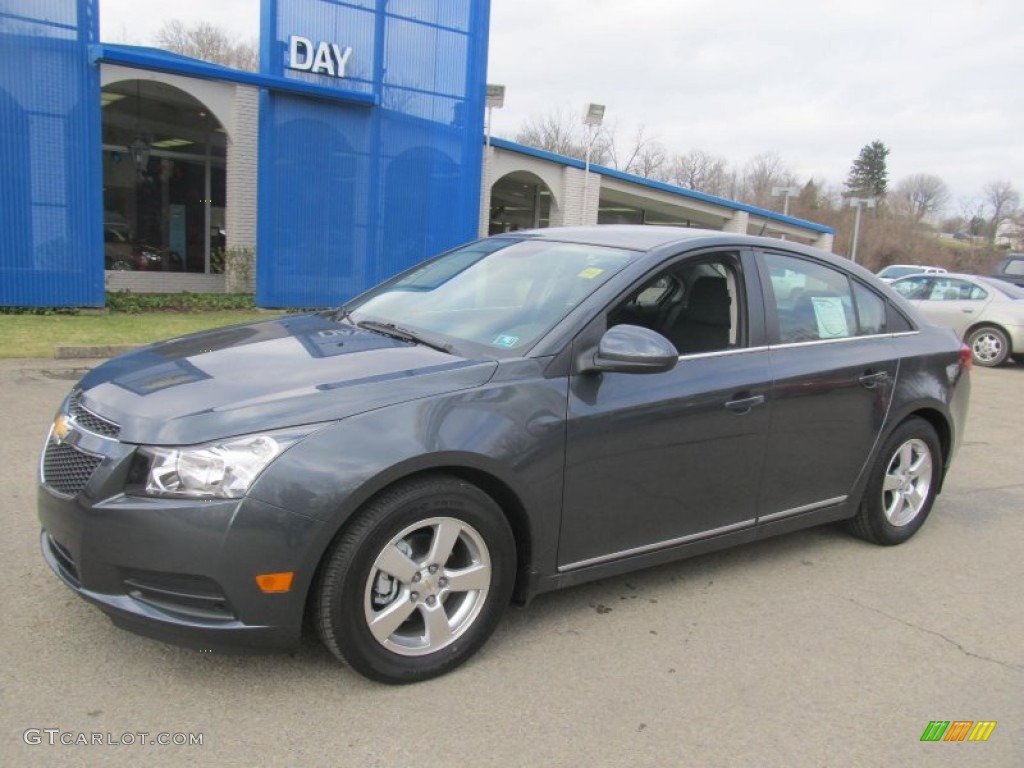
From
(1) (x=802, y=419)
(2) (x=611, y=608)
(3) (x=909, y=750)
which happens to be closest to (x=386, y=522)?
(2) (x=611, y=608)

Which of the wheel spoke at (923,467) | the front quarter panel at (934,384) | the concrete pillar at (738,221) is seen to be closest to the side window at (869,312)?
the front quarter panel at (934,384)

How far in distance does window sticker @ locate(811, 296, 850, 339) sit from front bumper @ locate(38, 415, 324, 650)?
2.84 m

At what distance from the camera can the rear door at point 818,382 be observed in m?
3.93

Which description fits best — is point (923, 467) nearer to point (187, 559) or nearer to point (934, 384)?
point (934, 384)

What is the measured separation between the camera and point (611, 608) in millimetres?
3664

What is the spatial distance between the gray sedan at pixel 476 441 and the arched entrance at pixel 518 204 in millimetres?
20276

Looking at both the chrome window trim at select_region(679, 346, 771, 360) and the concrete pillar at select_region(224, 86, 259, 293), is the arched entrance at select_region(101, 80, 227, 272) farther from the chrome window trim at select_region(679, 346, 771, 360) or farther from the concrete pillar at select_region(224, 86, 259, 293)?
the chrome window trim at select_region(679, 346, 771, 360)

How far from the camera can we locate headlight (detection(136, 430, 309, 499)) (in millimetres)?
2582

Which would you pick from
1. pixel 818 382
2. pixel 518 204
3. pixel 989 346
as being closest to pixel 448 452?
pixel 818 382

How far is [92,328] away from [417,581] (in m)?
9.91

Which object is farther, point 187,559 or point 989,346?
point 989,346

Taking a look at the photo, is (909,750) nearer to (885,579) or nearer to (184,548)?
(885,579)

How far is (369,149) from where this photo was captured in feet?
49.6

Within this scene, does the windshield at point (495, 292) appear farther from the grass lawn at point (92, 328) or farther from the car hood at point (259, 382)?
the grass lawn at point (92, 328)
